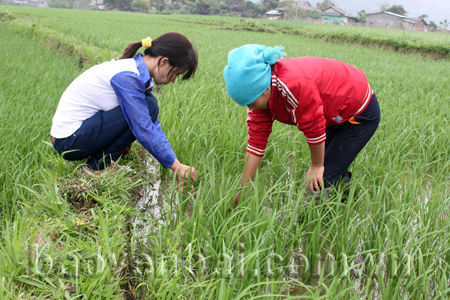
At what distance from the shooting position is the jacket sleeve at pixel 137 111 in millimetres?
1498

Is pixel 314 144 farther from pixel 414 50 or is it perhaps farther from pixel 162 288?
pixel 414 50

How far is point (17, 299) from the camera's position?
884 millimetres

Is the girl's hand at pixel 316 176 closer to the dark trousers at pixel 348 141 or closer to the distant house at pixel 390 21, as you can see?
the dark trousers at pixel 348 141

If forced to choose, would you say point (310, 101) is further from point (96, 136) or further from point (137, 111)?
point (96, 136)

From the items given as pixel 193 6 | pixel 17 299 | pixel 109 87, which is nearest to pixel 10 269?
pixel 17 299

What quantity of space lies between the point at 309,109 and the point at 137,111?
784mm

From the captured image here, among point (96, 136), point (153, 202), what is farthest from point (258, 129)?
point (96, 136)

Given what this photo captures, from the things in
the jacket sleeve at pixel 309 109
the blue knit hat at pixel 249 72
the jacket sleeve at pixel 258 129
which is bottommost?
the jacket sleeve at pixel 258 129

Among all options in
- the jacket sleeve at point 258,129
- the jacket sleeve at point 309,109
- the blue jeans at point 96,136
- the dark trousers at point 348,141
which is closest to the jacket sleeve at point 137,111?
the blue jeans at point 96,136

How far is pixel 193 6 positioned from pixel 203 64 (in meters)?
46.5

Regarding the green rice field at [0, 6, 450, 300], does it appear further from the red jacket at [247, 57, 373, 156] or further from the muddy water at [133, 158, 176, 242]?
the red jacket at [247, 57, 373, 156]

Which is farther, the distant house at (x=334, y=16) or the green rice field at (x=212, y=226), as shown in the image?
the distant house at (x=334, y=16)

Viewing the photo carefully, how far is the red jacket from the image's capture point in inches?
52.2

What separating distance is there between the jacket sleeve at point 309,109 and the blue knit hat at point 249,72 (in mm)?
149
